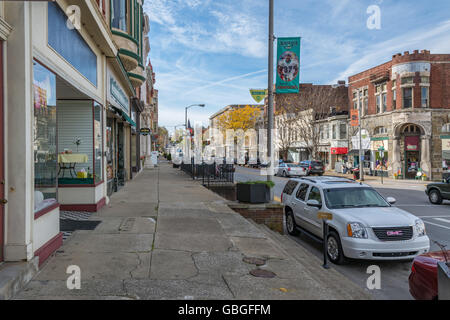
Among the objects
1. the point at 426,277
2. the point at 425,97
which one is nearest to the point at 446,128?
the point at 425,97

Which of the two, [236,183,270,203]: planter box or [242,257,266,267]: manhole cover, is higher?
[236,183,270,203]: planter box

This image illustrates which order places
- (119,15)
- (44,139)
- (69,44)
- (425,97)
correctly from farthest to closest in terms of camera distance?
(425,97) → (119,15) → (69,44) → (44,139)

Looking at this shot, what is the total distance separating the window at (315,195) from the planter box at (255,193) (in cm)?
248

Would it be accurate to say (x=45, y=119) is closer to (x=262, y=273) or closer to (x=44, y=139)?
(x=44, y=139)

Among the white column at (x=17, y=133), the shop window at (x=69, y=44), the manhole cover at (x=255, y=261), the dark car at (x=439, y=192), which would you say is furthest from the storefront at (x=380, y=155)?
the white column at (x=17, y=133)

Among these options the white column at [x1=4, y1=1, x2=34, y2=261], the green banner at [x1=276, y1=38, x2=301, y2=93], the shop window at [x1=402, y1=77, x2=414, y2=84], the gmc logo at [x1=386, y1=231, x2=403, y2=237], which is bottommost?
the gmc logo at [x1=386, y1=231, x2=403, y2=237]

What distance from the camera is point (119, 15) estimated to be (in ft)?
46.0

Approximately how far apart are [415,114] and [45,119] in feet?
110

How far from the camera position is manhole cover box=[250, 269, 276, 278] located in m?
5.34

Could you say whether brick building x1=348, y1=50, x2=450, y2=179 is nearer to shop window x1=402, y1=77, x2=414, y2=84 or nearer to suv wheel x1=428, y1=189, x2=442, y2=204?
shop window x1=402, y1=77, x2=414, y2=84

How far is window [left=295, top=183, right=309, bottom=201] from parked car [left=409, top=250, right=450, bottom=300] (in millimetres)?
4986

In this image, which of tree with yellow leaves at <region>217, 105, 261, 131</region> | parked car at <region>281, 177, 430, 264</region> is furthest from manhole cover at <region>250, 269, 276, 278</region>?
tree with yellow leaves at <region>217, 105, 261, 131</region>
